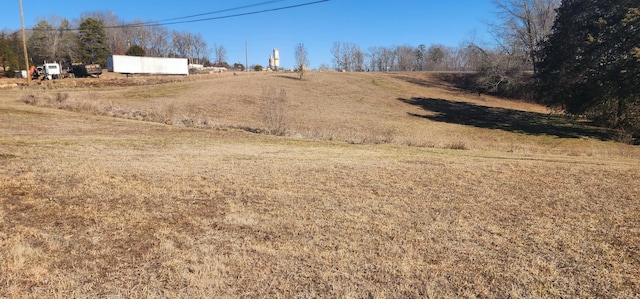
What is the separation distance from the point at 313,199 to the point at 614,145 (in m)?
27.9

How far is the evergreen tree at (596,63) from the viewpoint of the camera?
86.7ft

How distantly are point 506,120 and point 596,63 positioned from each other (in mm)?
9720

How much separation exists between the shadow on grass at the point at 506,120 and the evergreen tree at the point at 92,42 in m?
73.7

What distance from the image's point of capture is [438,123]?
3359 cm

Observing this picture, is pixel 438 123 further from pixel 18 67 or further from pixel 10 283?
pixel 18 67

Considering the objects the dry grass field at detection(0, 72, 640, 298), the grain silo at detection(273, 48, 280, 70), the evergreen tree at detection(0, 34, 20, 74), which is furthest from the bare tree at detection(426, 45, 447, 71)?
the dry grass field at detection(0, 72, 640, 298)

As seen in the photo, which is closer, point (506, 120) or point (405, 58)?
point (506, 120)

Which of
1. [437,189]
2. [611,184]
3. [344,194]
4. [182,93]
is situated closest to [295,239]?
[344,194]

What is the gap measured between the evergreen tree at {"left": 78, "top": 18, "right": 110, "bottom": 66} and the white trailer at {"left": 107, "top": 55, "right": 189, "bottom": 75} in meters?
33.3

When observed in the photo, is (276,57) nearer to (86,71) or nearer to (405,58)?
(405,58)

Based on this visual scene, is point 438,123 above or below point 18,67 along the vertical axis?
below

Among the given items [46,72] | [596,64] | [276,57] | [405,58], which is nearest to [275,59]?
[276,57]

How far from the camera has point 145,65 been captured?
56969 mm

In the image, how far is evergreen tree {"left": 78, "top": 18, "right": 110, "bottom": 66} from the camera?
271ft
